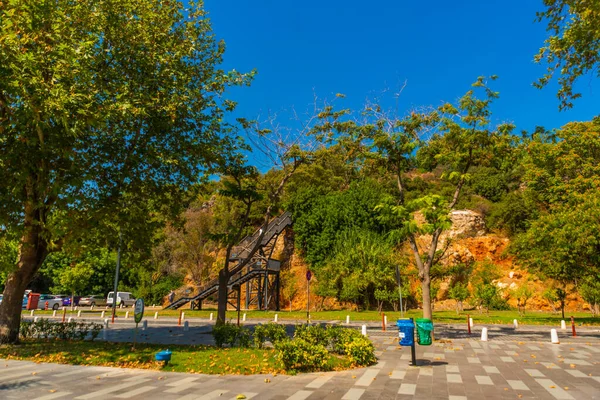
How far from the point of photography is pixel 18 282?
13.3 meters

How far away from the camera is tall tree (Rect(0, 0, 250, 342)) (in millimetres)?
9438

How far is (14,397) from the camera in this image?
696 centimetres

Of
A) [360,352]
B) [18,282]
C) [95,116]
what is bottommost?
[360,352]

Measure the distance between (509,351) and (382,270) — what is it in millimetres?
20986

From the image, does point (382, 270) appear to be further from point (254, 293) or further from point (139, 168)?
point (139, 168)

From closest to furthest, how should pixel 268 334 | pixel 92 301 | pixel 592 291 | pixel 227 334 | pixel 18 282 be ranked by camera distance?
1. pixel 268 334
2. pixel 227 334
3. pixel 18 282
4. pixel 592 291
5. pixel 92 301

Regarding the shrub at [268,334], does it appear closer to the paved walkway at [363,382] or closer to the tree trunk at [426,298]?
the paved walkway at [363,382]

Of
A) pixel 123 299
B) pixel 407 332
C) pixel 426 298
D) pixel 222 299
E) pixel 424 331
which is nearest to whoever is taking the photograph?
pixel 407 332

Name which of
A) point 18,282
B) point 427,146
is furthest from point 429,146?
point 18,282

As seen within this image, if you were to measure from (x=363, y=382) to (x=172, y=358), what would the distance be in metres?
5.45

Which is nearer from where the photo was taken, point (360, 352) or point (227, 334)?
point (360, 352)

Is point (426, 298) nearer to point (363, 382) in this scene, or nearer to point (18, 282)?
point (363, 382)

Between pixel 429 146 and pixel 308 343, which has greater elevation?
pixel 429 146

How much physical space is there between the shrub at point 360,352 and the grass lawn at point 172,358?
0.85 feet
